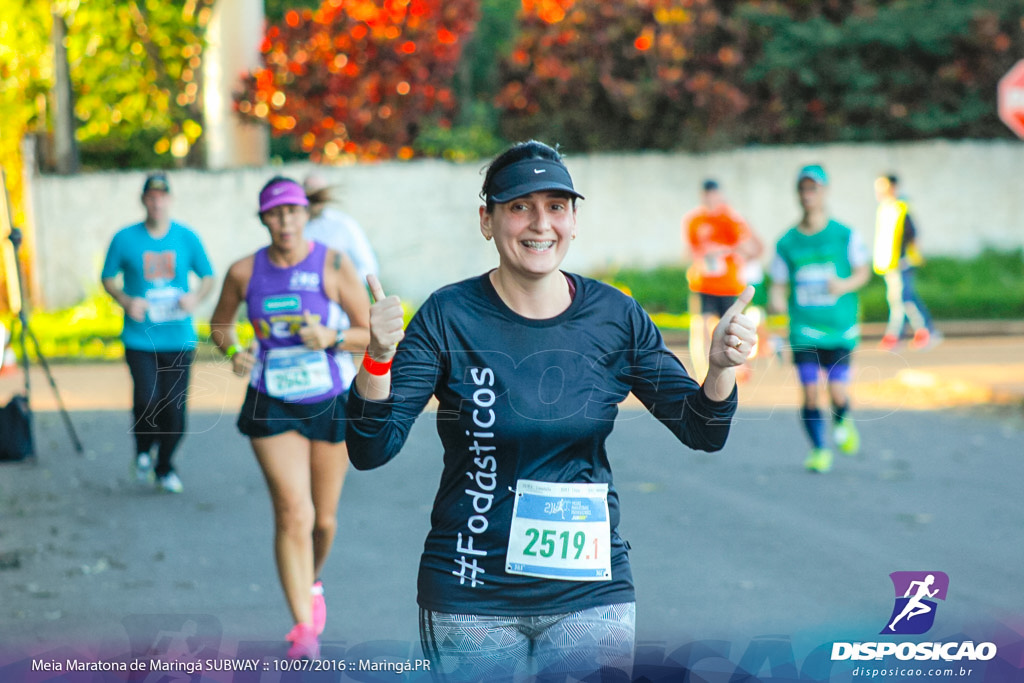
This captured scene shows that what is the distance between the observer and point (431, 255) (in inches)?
808

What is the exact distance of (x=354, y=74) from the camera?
21.0 m

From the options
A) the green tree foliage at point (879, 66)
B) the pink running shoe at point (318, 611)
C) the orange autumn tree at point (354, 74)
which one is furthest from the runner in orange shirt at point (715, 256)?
the green tree foliage at point (879, 66)

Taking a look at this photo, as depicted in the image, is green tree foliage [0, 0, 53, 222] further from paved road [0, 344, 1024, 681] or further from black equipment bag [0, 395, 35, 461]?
black equipment bag [0, 395, 35, 461]

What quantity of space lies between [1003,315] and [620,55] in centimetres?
744

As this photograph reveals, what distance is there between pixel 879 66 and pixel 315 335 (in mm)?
20034

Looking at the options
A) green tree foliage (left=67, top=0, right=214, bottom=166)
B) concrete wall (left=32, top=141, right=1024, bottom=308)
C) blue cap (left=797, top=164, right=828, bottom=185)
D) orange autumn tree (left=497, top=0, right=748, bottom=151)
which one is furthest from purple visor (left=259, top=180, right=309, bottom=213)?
green tree foliage (left=67, top=0, right=214, bottom=166)

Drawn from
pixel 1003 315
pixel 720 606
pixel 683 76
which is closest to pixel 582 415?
pixel 720 606

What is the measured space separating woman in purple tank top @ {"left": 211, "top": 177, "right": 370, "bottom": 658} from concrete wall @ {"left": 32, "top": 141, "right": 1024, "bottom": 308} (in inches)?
550

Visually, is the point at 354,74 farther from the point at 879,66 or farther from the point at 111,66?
the point at 879,66

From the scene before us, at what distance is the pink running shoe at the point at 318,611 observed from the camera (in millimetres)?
5426

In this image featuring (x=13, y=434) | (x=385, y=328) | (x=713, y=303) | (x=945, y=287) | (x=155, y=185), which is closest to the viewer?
(x=385, y=328)

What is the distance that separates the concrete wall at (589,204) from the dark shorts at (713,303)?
7964 millimetres

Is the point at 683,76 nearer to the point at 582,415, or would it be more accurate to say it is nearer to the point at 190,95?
the point at 190,95

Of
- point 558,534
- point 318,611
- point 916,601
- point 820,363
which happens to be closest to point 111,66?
point 820,363
